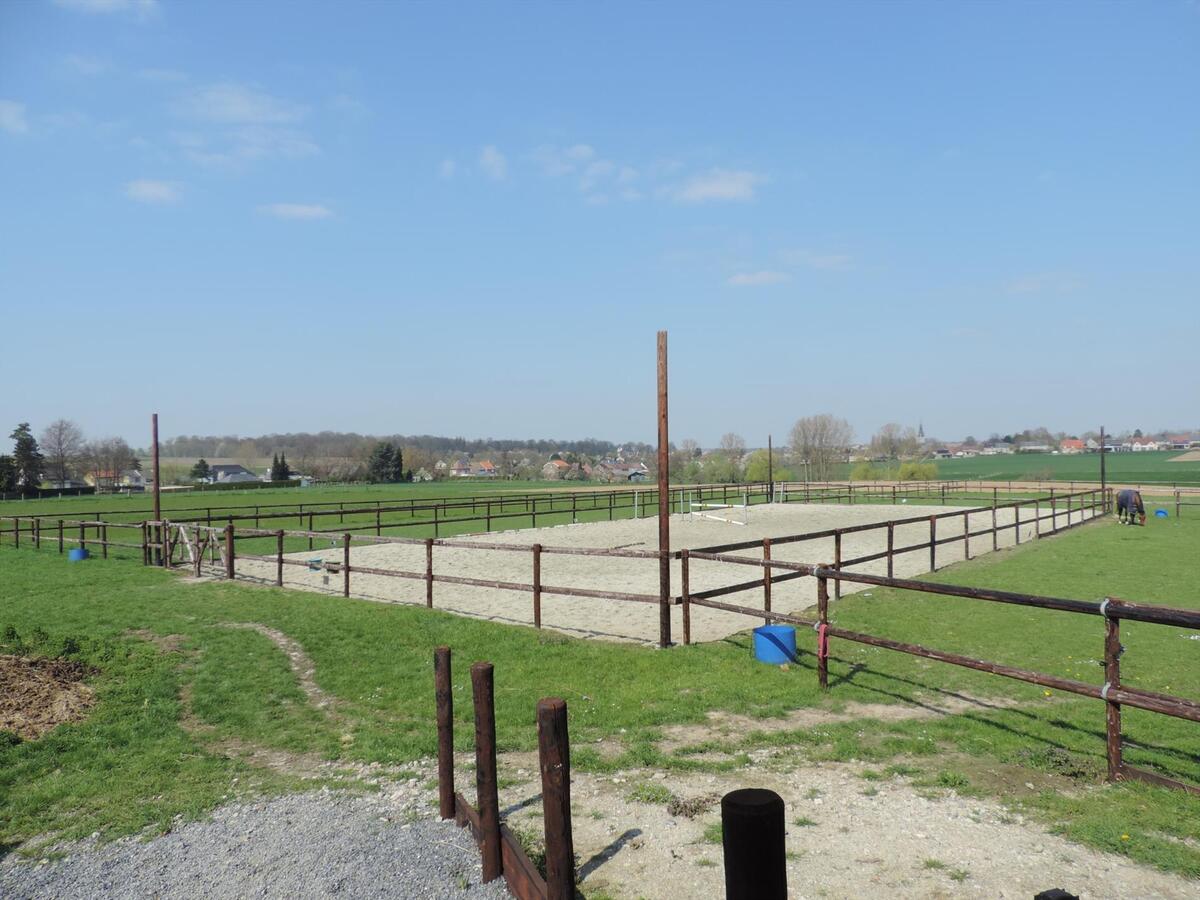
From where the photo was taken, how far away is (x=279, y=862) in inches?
137

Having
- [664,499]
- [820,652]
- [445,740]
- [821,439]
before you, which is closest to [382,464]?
[821,439]

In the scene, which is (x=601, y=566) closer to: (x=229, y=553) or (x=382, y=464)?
(x=229, y=553)

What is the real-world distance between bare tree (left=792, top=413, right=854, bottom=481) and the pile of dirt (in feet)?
248

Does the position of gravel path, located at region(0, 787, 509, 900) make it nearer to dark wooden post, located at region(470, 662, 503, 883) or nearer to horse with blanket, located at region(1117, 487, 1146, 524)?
dark wooden post, located at region(470, 662, 503, 883)

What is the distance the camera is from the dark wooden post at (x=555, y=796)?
2727 millimetres

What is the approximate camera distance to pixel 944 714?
5512 millimetres

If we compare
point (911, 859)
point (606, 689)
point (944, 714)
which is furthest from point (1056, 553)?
point (911, 859)

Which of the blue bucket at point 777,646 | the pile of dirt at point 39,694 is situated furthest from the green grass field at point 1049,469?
the pile of dirt at point 39,694

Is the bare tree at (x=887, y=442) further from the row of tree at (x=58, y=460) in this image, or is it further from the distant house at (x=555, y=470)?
the row of tree at (x=58, y=460)

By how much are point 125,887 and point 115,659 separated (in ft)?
14.4

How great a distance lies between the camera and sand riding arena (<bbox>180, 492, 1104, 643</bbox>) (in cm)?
897

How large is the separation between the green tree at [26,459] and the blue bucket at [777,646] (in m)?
92.1

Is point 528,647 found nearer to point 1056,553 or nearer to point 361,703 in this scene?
point 361,703

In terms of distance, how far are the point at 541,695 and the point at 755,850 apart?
472 centimetres
